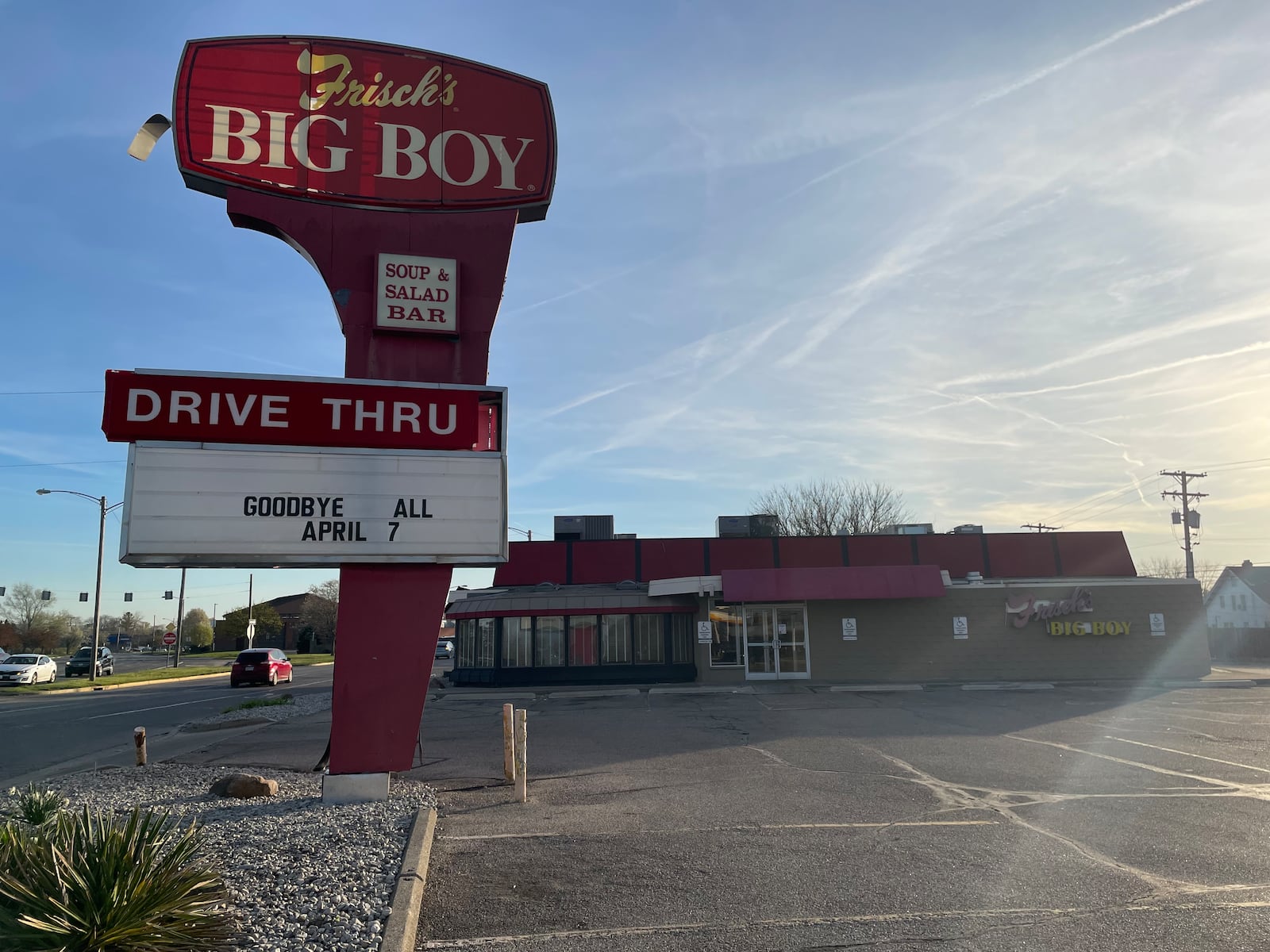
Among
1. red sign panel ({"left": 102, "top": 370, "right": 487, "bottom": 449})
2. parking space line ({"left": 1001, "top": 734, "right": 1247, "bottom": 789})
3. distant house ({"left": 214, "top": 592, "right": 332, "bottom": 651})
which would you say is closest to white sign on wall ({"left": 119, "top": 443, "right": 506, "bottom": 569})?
red sign panel ({"left": 102, "top": 370, "right": 487, "bottom": 449})

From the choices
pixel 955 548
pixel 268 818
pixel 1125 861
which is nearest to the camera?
pixel 1125 861

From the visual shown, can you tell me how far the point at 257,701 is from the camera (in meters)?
23.7

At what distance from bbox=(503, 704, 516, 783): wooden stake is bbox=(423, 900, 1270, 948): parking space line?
499 centimetres

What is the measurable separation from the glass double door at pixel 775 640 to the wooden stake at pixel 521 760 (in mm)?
17791

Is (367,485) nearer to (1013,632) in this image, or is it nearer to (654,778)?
(654,778)

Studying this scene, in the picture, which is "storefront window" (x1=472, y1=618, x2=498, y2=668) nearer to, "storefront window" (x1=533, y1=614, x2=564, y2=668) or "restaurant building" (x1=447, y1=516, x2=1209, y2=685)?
"restaurant building" (x1=447, y1=516, x2=1209, y2=685)

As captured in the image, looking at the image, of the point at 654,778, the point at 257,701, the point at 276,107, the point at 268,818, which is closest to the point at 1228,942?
the point at 654,778

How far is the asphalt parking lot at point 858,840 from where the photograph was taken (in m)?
5.66

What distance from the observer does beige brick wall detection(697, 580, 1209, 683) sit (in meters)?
26.9

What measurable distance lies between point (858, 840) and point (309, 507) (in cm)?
623

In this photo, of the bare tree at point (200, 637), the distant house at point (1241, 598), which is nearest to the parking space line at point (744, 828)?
the distant house at point (1241, 598)

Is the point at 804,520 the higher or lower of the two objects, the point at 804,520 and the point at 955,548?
the higher

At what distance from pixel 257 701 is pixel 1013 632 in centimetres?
2224

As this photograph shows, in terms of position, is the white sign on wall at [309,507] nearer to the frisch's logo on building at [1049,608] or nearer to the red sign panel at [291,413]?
the red sign panel at [291,413]
